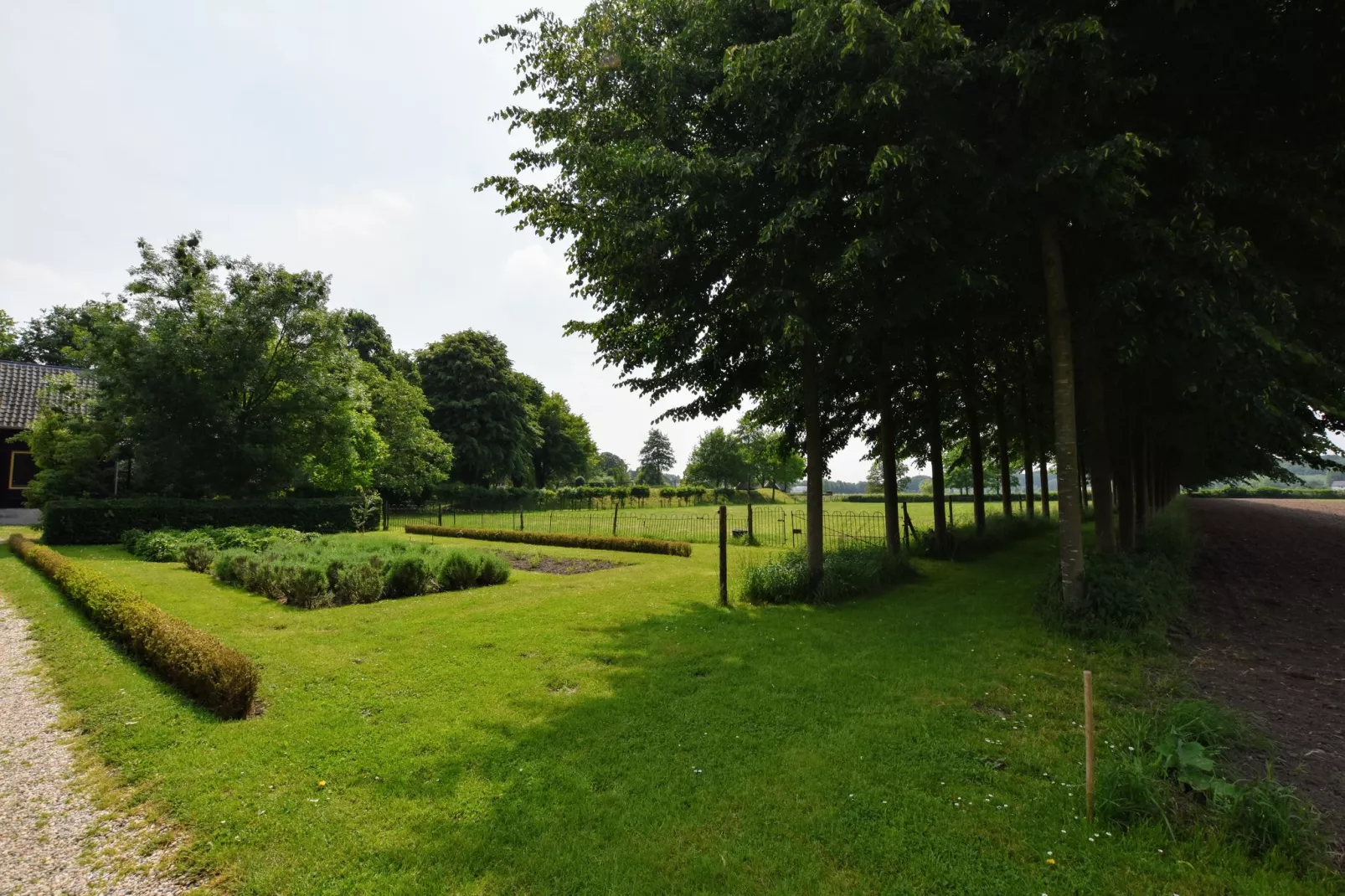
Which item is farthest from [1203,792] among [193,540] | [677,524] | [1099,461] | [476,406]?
[476,406]

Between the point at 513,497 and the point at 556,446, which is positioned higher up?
the point at 556,446

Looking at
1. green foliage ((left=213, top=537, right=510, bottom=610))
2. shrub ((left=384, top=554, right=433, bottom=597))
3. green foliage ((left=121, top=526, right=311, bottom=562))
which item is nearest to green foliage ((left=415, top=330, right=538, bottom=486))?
green foliage ((left=121, top=526, right=311, bottom=562))

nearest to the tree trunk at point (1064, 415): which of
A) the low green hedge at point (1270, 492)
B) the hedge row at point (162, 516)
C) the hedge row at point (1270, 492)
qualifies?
the hedge row at point (162, 516)

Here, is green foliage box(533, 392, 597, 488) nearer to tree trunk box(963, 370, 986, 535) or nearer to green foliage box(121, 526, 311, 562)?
green foliage box(121, 526, 311, 562)

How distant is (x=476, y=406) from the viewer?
4625 centimetres

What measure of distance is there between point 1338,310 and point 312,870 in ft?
39.6

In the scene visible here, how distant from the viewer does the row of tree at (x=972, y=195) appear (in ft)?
20.7

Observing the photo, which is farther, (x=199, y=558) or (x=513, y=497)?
(x=513, y=497)

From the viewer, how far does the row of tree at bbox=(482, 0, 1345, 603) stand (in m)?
6.31

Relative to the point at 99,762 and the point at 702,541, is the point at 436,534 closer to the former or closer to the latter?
the point at 702,541

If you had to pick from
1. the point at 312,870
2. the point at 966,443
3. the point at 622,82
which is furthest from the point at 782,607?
the point at 966,443

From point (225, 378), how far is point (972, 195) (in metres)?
22.8

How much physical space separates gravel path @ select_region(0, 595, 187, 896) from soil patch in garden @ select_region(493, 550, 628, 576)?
9840mm

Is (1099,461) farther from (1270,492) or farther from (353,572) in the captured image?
(1270,492)
